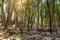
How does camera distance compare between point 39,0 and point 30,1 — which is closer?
point 30,1

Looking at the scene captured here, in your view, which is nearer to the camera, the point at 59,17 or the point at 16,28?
the point at 16,28

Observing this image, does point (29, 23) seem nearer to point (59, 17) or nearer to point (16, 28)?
point (16, 28)

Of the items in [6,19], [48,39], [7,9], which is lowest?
[48,39]

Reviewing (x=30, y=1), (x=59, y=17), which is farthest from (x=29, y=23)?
(x=59, y=17)

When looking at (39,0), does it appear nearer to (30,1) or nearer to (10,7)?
(30,1)

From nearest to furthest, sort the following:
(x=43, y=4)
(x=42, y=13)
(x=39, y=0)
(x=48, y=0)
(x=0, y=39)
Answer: (x=0, y=39)
(x=48, y=0)
(x=39, y=0)
(x=43, y=4)
(x=42, y=13)

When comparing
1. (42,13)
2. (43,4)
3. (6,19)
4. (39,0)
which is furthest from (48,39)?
(42,13)

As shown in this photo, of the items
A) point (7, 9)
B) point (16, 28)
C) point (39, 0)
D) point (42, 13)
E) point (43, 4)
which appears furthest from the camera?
point (42, 13)

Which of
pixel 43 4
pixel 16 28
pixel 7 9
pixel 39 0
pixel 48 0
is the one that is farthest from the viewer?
pixel 43 4

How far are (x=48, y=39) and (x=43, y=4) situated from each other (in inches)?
243

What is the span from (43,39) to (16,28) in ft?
7.74

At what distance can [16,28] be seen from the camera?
10094mm

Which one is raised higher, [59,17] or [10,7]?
[10,7]

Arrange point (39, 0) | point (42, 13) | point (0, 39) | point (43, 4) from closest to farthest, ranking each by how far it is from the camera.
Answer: point (0, 39), point (39, 0), point (43, 4), point (42, 13)
